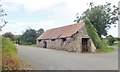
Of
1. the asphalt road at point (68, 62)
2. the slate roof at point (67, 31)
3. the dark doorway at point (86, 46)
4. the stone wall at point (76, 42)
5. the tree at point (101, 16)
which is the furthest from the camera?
the tree at point (101, 16)

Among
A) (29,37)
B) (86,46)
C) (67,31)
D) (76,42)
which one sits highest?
(67,31)

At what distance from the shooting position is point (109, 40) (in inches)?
2810

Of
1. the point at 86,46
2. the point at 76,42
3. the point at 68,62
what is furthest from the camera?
the point at 86,46

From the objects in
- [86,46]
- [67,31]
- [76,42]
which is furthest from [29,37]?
[76,42]

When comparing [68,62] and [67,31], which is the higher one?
[67,31]

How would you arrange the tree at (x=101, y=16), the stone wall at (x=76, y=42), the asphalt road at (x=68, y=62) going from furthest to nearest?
the tree at (x=101, y=16)
the stone wall at (x=76, y=42)
the asphalt road at (x=68, y=62)

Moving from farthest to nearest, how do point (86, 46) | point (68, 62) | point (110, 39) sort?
point (110, 39)
point (86, 46)
point (68, 62)

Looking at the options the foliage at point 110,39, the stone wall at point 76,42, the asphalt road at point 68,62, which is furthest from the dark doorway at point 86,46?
the foliage at point 110,39

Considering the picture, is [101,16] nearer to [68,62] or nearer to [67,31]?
[67,31]

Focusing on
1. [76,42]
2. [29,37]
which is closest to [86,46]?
[76,42]

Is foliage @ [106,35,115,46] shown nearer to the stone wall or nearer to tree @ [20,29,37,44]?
tree @ [20,29,37,44]

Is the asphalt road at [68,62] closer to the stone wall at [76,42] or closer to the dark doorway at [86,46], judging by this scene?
the stone wall at [76,42]

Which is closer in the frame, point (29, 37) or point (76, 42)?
point (76, 42)

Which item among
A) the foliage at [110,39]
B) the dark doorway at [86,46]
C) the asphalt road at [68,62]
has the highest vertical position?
the foliage at [110,39]
